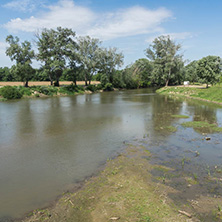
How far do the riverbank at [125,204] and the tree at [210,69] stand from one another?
44743mm

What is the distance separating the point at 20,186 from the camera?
646cm

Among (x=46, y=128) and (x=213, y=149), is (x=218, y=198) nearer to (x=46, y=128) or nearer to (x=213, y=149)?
(x=213, y=149)

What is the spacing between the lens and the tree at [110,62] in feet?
229

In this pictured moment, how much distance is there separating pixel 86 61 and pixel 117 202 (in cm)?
6078

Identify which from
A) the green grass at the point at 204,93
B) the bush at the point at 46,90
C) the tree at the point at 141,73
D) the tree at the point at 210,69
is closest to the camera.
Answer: the green grass at the point at 204,93

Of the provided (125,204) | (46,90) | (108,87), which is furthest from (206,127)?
(108,87)

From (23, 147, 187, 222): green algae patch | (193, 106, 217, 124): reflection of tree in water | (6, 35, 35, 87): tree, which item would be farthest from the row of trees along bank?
(23, 147, 187, 222): green algae patch

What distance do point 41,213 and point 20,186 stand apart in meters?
1.86

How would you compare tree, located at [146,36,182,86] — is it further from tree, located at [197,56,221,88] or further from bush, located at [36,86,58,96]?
bush, located at [36,86,58,96]

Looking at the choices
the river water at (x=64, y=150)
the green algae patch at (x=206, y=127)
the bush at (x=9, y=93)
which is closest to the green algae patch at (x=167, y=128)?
the river water at (x=64, y=150)

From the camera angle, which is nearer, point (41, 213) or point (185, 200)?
point (41, 213)

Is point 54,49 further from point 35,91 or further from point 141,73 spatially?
point 141,73

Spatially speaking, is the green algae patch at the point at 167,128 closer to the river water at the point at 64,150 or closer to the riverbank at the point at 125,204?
the river water at the point at 64,150

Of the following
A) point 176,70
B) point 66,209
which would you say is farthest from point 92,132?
point 176,70
